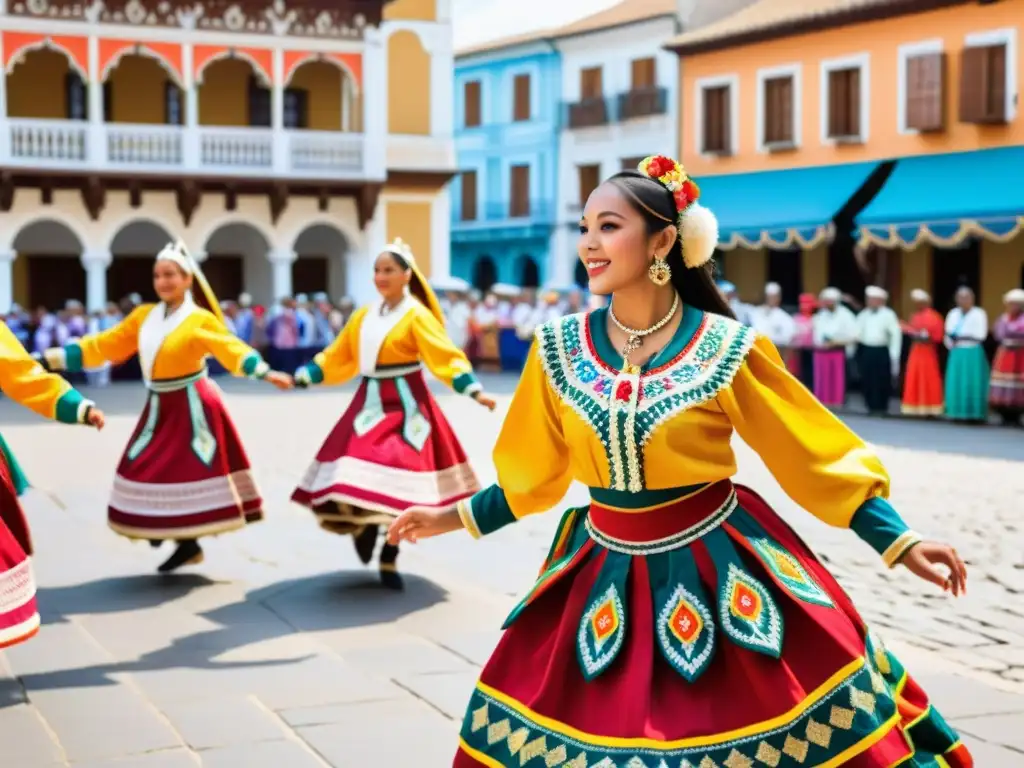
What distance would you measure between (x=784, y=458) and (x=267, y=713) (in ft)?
8.70

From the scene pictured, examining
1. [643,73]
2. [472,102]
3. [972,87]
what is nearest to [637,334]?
[972,87]

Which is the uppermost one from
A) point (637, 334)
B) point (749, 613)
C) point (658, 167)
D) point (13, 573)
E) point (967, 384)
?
point (658, 167)

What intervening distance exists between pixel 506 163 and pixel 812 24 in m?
18.5

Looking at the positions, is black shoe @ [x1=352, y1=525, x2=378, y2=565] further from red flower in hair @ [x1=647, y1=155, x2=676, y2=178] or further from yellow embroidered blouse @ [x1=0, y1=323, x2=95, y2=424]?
red flower in hair @ [x1=647, y1=155, x2=676, y2=178]

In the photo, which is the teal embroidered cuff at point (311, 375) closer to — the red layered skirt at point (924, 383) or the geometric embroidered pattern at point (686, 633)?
the geometric embroidered pattern at point (686, 633)

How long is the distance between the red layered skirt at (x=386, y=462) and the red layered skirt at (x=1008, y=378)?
38.4 ft

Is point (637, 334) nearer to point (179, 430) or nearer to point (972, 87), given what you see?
point (179, 430)

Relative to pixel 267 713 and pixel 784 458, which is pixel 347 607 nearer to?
pixel 267 713

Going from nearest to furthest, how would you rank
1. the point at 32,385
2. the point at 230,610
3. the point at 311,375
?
1. the point at 32,385
2. the point at 230,610
3. the point at 311,375

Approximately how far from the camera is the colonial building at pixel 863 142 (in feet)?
81.1

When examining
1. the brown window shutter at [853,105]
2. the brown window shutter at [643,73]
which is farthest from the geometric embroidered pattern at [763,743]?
the brown window shutter at [643,73]

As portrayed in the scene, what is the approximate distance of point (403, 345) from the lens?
8258mm

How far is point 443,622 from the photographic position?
283 inches

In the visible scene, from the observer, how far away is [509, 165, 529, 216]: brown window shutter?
1845 inches
